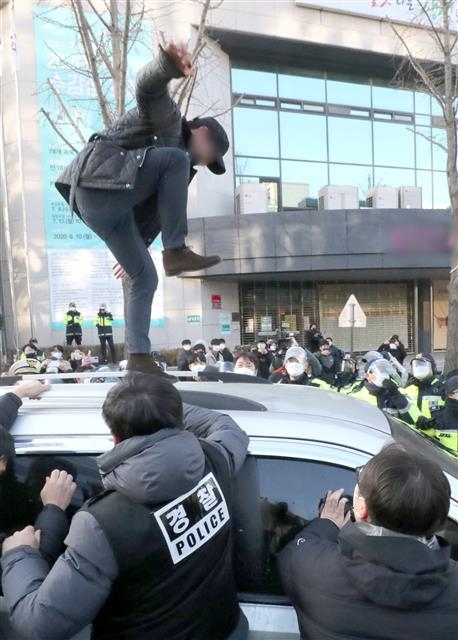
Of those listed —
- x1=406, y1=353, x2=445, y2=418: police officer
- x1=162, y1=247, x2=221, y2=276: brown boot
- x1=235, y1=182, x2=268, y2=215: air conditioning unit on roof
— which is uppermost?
x1=235, y1=182, x2=268, y2=215: air conditioning unit on roof

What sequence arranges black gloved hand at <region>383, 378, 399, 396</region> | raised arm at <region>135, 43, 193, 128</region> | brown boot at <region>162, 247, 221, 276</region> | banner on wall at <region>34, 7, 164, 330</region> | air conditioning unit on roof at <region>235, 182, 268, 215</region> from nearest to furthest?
raised arm at <region>135, 43, 193, 128</region>, brown boot at <region>162, 247, 221, 276</region>, black gloved hand at <region>383, 378, 399, 396</region>, banner on wall at <region>34, 7, 164, 330</region>, air conditioning unit on roof at <region>235, 182, 268, 215</region>

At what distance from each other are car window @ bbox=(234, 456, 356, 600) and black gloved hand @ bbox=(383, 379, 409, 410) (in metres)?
2.82

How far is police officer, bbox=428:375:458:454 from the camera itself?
13.3 feet

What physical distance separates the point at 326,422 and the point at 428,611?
1.98 feet

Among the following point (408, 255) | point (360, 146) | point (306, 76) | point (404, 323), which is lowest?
point (404, 323)

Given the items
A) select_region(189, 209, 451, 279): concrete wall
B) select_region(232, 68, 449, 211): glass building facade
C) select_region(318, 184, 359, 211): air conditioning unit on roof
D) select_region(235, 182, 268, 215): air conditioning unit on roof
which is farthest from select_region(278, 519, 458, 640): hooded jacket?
select_region(232, 68, 449, 211): glass building facade

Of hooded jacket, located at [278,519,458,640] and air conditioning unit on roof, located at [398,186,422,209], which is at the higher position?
air conditioning unit on roof, located at [398,186,422,209]

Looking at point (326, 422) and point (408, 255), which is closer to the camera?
point (326, 422)

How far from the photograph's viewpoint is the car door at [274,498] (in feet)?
5.21

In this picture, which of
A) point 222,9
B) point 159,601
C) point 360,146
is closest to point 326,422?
point 159,601

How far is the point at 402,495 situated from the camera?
1.25m

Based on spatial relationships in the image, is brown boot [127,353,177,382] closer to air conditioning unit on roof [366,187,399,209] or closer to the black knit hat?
the black knit hat

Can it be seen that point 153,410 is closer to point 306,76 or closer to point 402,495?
point 402,495

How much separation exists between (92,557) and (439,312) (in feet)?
72.6
